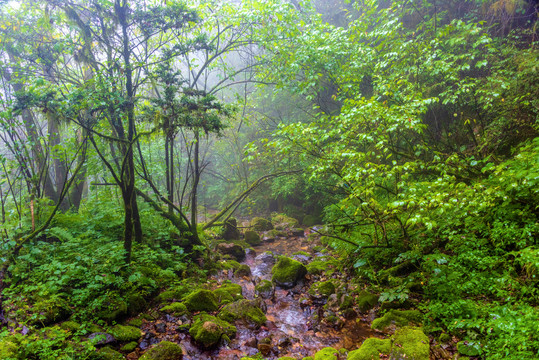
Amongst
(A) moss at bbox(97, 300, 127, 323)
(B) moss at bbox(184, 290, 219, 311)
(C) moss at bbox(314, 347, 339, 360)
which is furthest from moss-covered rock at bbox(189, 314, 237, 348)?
(C) moss at bbox(314, 347, 339, 360)

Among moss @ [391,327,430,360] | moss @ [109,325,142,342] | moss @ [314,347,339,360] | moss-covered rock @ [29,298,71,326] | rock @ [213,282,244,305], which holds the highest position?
moss-covered rock @ [29,298,71,326]

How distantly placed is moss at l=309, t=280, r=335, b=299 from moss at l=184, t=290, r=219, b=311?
2226mm

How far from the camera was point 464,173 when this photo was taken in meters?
5.95

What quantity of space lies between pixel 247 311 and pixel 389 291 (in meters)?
2.76

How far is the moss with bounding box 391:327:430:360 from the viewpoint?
3.46 meters

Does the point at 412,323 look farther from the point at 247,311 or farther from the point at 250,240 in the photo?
the point at 250,240

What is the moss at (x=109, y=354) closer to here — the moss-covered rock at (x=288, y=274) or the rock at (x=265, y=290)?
the rock at (x=265, y=290)

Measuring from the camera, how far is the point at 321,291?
6195 millimetres

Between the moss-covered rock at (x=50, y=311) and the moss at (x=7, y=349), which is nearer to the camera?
the moss at (x=7, y=349)

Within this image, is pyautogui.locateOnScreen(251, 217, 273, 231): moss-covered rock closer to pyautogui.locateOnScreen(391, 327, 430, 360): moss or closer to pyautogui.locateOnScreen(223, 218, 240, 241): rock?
pyautogui.locateOnScreen(223, 218, 240, 241): rock

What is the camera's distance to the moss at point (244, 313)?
5.18 meters

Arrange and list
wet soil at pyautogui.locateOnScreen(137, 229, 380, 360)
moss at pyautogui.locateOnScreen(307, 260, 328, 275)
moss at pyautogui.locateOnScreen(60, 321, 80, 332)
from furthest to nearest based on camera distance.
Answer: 1. moss at pyautogui.locateOnScreen(307, 260, 328, 275)
2. wet soil at pyautogui.locateOnScreen(137, 229, 380, 360)
3. moss at pyautogui.locateOnScreen(60, 321, 80, 332)

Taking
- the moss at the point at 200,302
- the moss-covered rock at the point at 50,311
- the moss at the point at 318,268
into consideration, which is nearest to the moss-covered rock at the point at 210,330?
the moss at the point at 200,302

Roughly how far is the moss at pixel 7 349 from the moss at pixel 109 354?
0.89m
